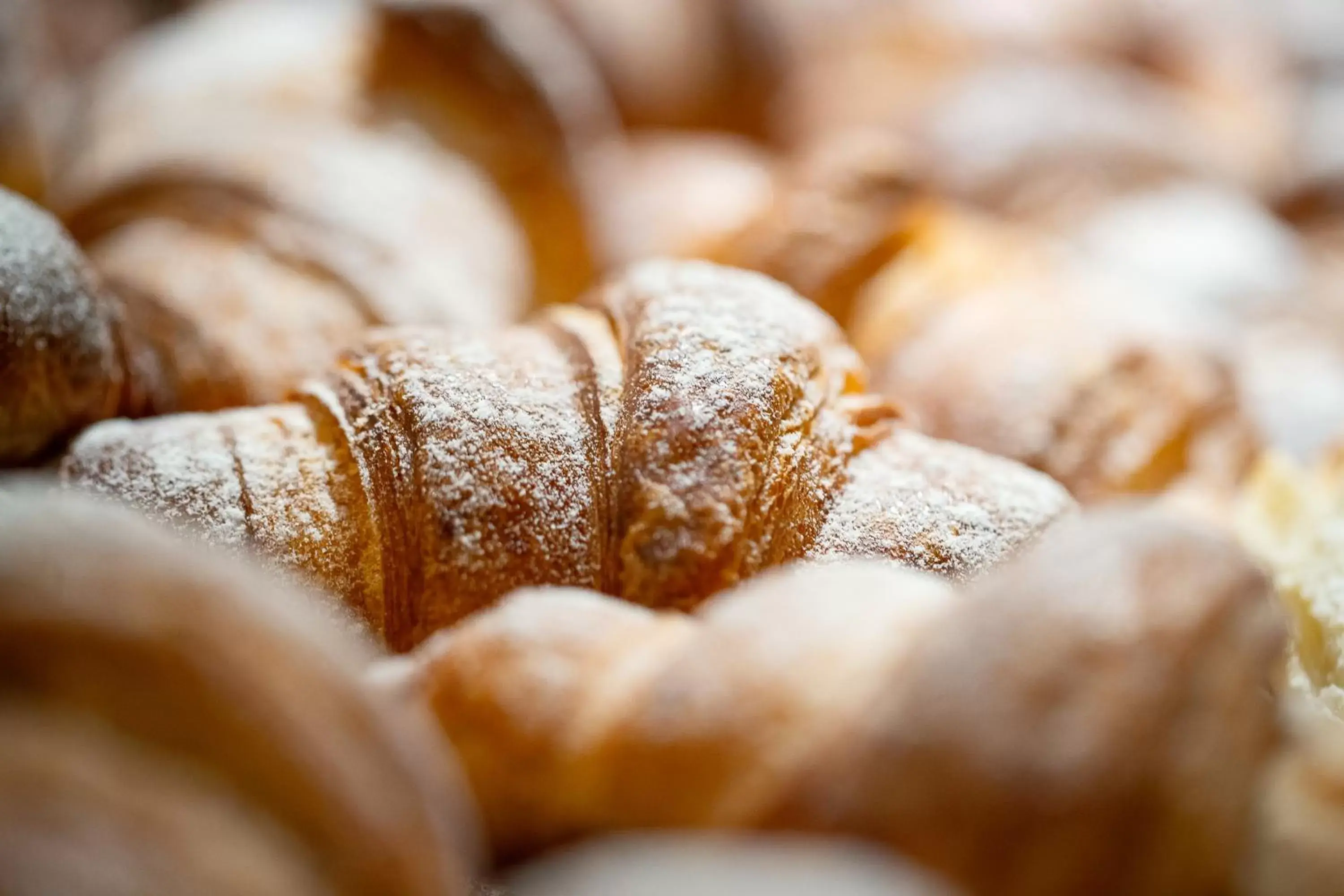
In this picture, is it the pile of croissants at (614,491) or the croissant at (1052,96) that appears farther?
the croissant at (1052,96)

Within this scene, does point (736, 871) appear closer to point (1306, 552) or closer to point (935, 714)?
point (935, 714)

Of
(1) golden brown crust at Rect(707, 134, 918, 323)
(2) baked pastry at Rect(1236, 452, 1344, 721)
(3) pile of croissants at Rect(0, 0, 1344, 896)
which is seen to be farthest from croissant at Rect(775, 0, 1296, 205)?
(2) baked pastry at Rect(1236, 452, 1344, 721)

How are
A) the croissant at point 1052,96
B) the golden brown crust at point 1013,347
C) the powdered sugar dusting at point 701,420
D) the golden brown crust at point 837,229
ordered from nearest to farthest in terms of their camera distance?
the powdered sugar dusting at point 701,420 → the golden brown crust at point 1013,347 → the golden brown crust at point 837,229 → the croissant at point 1052,96

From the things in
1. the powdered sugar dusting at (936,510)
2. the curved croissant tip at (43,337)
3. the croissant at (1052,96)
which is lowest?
the curved croissant tip at (43,337)

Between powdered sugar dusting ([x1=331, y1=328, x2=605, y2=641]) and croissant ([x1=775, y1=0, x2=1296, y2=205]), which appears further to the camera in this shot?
croissant ([x1=775, y1=0, x2=1296, y2=205])

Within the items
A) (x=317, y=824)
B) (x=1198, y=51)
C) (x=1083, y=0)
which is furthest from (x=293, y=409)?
(x=1198, y=51)

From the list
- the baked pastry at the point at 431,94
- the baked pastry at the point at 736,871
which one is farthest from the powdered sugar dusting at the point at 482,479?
the baked pastry at the point at 431,94

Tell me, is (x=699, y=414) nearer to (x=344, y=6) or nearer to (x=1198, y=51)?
(x=344, y=6)

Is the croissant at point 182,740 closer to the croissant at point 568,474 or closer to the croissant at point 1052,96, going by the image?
the croissant at point 568,474

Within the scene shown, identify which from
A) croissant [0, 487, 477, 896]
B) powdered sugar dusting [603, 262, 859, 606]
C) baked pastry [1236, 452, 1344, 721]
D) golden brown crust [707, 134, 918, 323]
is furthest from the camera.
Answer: golden brown crust [707, 134, 918, 323]

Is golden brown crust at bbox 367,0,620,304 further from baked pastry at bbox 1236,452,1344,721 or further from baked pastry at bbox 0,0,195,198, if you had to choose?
baked pastry at bbox 1236,452,1344,721
